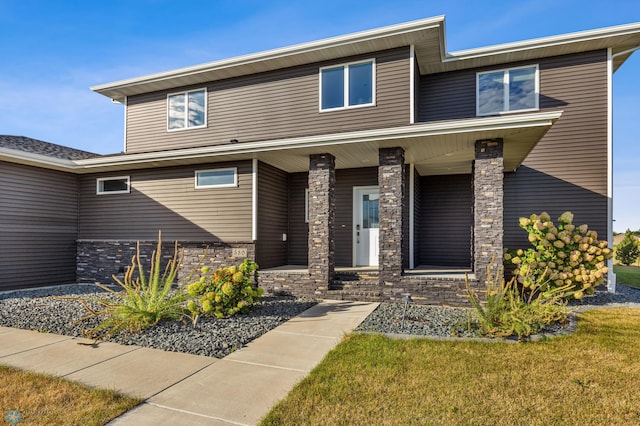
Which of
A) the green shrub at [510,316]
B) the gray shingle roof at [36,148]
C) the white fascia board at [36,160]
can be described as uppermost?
the gray shingle roof at [36,148]

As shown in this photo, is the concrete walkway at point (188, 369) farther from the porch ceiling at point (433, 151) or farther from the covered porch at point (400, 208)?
the porch ceiling at point (433, 151)

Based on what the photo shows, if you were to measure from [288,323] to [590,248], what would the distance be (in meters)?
6.23

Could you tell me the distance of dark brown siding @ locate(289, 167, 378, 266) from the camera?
959 centimetres

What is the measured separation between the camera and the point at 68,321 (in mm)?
5676

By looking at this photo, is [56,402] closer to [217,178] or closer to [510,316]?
[510,316]

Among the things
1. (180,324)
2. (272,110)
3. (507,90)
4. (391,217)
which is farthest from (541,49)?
(180,324)

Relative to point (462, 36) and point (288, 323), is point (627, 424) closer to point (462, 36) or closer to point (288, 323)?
point (288, 323)

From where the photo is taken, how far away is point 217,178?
8.95 meters

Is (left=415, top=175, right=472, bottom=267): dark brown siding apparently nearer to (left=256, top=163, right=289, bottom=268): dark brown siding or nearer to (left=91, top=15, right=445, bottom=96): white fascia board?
(left=256, top=163, right=289, bottom=268): dark brown siding

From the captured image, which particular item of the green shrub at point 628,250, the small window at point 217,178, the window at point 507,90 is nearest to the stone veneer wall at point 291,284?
the small window at point 217,178

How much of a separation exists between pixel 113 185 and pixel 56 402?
830 centimetres

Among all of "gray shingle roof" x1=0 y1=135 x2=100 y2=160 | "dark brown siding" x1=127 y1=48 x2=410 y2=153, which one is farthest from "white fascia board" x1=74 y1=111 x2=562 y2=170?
"dark brown siding" x1=127 y1=48 x2=410 y2=153

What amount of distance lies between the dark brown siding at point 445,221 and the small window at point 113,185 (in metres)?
8.24

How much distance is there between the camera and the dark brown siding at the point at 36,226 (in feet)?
28.4
